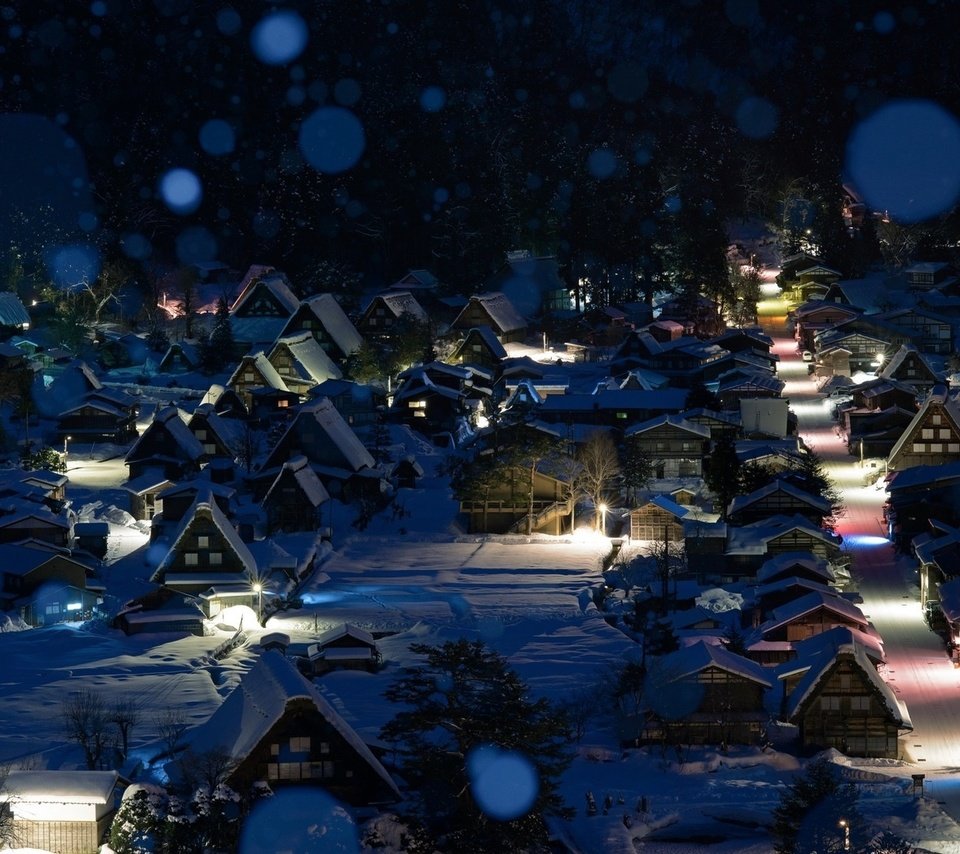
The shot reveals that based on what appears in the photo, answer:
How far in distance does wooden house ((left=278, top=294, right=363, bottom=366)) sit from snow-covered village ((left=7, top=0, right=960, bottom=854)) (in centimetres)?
14

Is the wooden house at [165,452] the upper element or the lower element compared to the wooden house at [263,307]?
lower

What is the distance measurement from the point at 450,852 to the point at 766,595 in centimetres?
954

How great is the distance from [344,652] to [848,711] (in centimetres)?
624

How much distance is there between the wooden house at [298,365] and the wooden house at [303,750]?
20273mm

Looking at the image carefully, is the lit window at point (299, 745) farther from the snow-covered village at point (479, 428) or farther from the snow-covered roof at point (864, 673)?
the snow-covered roof at point (864, 673)

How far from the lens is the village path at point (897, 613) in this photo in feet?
64.5

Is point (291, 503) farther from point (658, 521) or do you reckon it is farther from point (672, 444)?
point (672, 444)

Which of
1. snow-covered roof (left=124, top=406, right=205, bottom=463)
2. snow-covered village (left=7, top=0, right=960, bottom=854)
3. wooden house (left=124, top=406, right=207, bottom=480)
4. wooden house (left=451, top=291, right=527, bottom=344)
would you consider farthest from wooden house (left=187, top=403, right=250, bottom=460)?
wooden house (left=451, top=291, right=527, bottom=344)

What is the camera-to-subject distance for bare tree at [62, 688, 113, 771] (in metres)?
→ 17.7

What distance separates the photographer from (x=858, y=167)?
60438mm

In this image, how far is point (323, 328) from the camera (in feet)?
130

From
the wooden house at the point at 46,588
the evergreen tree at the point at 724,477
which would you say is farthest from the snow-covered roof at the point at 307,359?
the wooden house at the point at 46,588

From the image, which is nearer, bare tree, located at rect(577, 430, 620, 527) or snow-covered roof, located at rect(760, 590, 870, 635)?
snow-covered roof, located at rect(760, 590, 870, 635)

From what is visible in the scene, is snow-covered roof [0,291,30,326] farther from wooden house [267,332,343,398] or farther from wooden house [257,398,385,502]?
wooden house [257,398,385,502]
